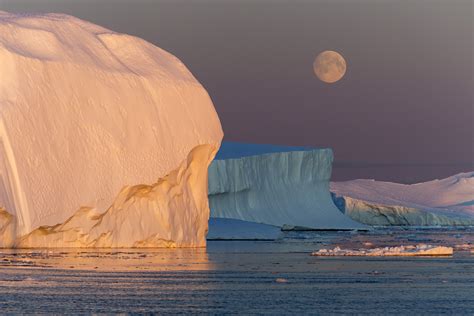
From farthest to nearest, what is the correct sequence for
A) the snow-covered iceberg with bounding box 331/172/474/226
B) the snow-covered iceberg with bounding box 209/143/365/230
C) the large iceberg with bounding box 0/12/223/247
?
the snow-covered iceberg with bounding box 331/172/474/226, the snow-covered iceberg with bounding box 209/143/365/230, the large iceberg with bounding box 0/12/223/247

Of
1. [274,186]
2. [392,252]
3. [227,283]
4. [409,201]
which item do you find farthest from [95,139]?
[409,201]

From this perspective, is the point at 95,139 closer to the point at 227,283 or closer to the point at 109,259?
the point at 109,259

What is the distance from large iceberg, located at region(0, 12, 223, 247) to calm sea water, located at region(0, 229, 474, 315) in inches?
41.2

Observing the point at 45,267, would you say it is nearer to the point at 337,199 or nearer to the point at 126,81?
the point at 126,81

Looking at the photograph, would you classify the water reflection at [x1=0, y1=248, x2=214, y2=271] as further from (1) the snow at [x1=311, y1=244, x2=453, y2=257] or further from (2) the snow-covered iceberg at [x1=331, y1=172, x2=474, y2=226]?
(2) the snow-covered iceberg at [x1=331, y1=172, x2=474, y2=226]

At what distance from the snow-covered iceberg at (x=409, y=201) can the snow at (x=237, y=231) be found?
2870cm

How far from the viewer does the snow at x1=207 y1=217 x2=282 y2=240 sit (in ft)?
119

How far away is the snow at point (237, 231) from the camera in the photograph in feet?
119

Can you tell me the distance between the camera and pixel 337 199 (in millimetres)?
66438

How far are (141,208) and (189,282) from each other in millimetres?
9500

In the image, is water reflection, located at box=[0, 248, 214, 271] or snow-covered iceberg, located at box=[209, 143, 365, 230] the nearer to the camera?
water reflection, located at box=[0, 248, 214, 271]

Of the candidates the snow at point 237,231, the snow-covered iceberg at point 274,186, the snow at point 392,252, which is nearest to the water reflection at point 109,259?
the snow at point 392,252

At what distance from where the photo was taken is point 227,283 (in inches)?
654

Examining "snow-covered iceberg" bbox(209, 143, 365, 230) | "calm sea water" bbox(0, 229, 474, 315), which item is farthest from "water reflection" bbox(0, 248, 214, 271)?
"snow-covered iceberg" bbox(209, 143, 365, 230)
